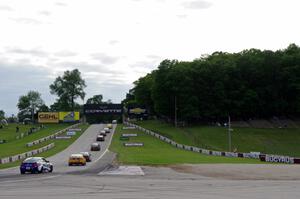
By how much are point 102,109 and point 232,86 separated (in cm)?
4514

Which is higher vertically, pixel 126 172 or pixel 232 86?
pixel 232 86

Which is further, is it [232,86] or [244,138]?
[232,86]

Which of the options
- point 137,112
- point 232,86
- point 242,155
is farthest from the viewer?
point 137,112

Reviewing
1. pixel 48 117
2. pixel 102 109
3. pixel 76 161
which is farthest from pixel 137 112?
pixel 76 161

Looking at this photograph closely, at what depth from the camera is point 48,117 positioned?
6639 inches

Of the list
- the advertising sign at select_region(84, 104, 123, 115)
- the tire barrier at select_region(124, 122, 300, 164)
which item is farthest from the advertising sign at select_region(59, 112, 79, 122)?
the tire barrier at select_region(124, 122, 300, 164)

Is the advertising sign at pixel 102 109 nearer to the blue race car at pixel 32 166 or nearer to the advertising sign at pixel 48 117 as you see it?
the advertising sign at pixel 48 117

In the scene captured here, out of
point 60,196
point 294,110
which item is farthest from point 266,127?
point 60,196

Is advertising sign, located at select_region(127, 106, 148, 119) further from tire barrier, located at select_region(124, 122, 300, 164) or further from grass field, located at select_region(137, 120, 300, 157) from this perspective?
tire barrier, located at select_region(124, 122, 300, 164)

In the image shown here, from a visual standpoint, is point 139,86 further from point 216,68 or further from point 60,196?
point 60,196

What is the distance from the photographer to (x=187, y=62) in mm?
145250

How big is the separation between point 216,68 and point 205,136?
30.4 m

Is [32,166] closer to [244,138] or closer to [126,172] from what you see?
[126,172]

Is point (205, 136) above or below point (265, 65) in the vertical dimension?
below
